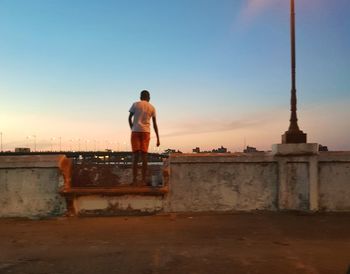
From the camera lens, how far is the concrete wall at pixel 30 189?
1027 cm

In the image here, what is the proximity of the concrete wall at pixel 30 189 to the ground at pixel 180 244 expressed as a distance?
291mm

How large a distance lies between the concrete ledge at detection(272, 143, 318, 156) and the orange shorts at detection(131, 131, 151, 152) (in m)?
2.66

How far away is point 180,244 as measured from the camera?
24.6 feet

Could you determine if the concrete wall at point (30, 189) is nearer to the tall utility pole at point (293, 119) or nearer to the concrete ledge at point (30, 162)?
the concrete ledge at point (30, 162)

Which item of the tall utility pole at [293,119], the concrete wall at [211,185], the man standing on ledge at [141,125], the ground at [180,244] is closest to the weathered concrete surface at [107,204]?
the concrete wall at [211,185]

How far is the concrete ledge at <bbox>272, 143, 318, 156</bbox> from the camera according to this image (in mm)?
10469

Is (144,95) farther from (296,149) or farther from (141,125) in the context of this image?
(296,149)

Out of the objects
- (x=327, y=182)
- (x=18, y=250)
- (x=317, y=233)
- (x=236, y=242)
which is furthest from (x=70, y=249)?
(x=327, y=182)

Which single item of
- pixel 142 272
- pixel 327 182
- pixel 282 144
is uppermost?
pixel 282 144

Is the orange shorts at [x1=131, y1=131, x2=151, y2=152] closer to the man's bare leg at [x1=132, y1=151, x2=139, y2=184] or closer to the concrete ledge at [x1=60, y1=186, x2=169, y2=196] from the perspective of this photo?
the man's bare leg at [x1=132, y1=151, x2=139, y2=184]

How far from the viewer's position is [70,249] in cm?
727

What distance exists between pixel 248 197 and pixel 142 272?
4.86 m

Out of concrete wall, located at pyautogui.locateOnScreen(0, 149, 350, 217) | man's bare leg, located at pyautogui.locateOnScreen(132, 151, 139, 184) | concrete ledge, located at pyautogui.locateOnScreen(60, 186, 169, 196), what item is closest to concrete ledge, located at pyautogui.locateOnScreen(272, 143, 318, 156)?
concrete wall, located at pyautogui.locateOnScreen(0, 149, 350, 217)

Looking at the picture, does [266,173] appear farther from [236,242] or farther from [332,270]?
[332,270]
